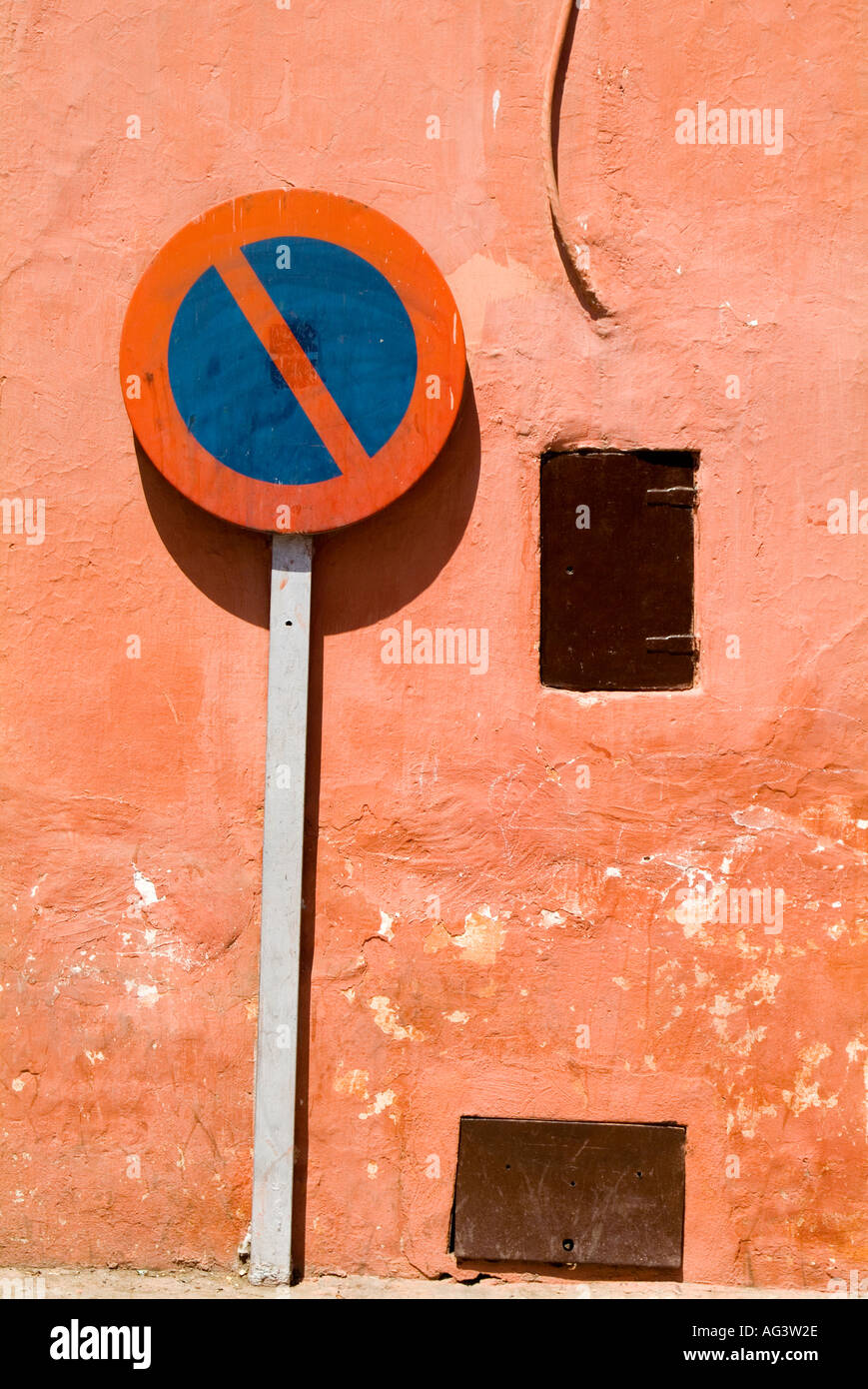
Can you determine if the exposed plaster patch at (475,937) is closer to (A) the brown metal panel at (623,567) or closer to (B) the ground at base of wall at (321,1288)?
(A) the brown metal panel at (623,567)

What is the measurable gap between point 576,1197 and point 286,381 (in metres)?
2.54

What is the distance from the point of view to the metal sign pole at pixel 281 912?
3465mm

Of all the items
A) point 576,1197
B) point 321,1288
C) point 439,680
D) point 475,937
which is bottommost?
point 321,1288

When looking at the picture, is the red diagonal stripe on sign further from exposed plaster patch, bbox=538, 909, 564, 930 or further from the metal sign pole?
exposed plaster patch, bbox=538, 909, 564, 930

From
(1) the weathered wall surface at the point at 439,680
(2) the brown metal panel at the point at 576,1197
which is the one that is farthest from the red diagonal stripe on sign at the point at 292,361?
(2) the brown metal panel at the point at 576,1197

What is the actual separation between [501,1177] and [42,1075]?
1.40 metres

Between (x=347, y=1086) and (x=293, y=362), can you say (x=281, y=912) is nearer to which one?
(x=347, y=1086)

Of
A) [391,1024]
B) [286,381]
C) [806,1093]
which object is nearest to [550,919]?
[391,1024]

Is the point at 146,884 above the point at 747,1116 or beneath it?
above

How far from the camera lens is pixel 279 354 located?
3.49m

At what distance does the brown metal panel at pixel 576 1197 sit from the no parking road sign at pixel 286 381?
607 millimetres

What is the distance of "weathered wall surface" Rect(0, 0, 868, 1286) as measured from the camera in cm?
354

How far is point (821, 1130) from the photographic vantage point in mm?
3508

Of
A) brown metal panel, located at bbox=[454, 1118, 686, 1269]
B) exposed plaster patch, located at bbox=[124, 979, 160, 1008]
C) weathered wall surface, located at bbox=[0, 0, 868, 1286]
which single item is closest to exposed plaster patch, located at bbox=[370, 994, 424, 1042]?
weathered wall surface, located at bbox=[0, 0, 868, 1286]
